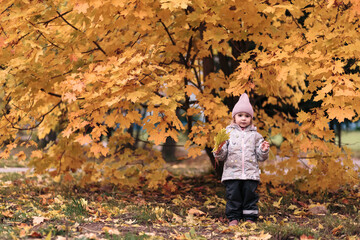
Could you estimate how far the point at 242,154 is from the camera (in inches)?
173

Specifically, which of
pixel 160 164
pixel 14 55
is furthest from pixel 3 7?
pixel 160 164

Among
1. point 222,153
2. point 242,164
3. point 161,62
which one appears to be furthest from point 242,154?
point 161,62

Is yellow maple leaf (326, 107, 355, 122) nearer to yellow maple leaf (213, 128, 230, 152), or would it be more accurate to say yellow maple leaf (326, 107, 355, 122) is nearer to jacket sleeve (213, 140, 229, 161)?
yellow maple leaf (213, 128, 230, 152)

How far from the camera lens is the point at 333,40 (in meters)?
4.19

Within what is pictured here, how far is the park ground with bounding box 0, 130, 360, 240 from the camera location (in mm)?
3623

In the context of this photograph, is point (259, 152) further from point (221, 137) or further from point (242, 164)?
point (221, 137)

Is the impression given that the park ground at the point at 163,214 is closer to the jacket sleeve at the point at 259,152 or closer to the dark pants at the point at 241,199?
the dark pants at the point at 241,199

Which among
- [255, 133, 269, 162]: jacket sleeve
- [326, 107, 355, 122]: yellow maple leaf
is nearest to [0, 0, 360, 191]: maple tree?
[326, 107, 355, 122]: yellow maple leaf

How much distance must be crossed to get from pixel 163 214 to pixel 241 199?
0.90 metres

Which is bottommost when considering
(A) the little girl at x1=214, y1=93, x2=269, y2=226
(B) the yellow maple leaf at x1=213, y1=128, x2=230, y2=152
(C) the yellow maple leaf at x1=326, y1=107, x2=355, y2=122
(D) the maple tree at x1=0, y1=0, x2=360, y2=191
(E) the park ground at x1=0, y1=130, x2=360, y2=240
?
(E) the park ground at x1=0, y1=130, x2=360, y2=240

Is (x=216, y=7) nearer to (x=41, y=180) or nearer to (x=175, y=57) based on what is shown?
(x=175, y=57)

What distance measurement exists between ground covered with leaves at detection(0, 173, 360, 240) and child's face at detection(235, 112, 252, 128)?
1060 mm

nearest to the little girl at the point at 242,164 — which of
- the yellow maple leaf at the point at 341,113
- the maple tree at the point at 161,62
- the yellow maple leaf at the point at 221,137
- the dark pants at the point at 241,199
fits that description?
the dark pants at the point at 241,199

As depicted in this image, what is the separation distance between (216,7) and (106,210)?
262cm
